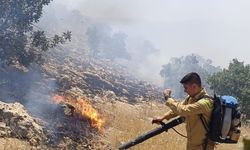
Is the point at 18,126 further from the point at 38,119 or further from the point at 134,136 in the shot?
the point at 134,136

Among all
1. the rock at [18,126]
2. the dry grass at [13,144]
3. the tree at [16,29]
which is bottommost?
the dry grass at [13,144]

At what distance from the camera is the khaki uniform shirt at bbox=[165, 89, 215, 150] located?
4934mm

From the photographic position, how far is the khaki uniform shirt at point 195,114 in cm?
493

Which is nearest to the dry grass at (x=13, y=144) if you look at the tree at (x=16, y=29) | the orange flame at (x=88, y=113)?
the orange flame at (x=88, y=113)

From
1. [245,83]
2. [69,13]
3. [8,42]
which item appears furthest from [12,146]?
[69,13]

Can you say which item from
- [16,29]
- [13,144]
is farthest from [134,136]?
[16,29]

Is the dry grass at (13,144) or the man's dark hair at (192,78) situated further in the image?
the dry grass at (13,144)

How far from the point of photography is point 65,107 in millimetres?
10969

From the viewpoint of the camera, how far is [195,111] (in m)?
4.93

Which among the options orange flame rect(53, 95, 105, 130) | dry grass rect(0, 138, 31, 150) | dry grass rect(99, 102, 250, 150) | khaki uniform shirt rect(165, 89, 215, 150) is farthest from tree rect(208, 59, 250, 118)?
khaki uniform shirt rect(165, 89, 215, 150)

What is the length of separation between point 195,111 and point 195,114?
0.33 ft

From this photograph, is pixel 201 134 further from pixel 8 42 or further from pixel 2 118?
pixel 8 42

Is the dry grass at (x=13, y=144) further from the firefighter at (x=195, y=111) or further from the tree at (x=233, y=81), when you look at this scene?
the tree at (x=233, y=81)

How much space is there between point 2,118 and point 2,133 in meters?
0.57
